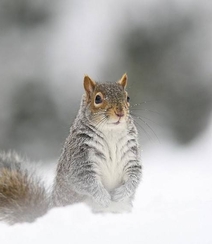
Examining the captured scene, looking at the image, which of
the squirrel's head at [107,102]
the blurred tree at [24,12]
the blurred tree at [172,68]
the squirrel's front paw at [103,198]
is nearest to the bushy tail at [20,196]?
the squirrel's front paw at [103,198]

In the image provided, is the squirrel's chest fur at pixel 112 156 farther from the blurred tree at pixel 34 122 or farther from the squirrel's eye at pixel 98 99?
the blurred tree at pixel 34 122

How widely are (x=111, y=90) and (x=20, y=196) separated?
2.28 ft

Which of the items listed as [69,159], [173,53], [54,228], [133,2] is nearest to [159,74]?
[173,53]

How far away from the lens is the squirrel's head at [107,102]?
9.90 ft

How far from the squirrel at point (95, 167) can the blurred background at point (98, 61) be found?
15.4 feet

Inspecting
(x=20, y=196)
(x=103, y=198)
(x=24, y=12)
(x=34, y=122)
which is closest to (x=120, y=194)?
(x=103, y=198)

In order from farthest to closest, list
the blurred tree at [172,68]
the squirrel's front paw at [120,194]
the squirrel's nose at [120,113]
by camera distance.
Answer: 1. the blurred tree at [172,68]
2. the squirrel's front paw at [120,194]
3. the squirrel's nose at [120,113]

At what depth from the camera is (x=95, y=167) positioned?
3.12 m

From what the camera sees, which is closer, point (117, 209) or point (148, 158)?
point (117, 209)

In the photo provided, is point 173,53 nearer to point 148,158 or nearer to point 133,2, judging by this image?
point 133,2

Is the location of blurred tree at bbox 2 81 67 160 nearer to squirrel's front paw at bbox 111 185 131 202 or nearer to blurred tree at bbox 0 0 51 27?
blurred tree at bbox 0 0 51 27

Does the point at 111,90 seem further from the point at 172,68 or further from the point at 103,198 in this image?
the point at 172,68

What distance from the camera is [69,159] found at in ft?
10.6

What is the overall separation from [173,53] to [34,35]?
6.73 feet
